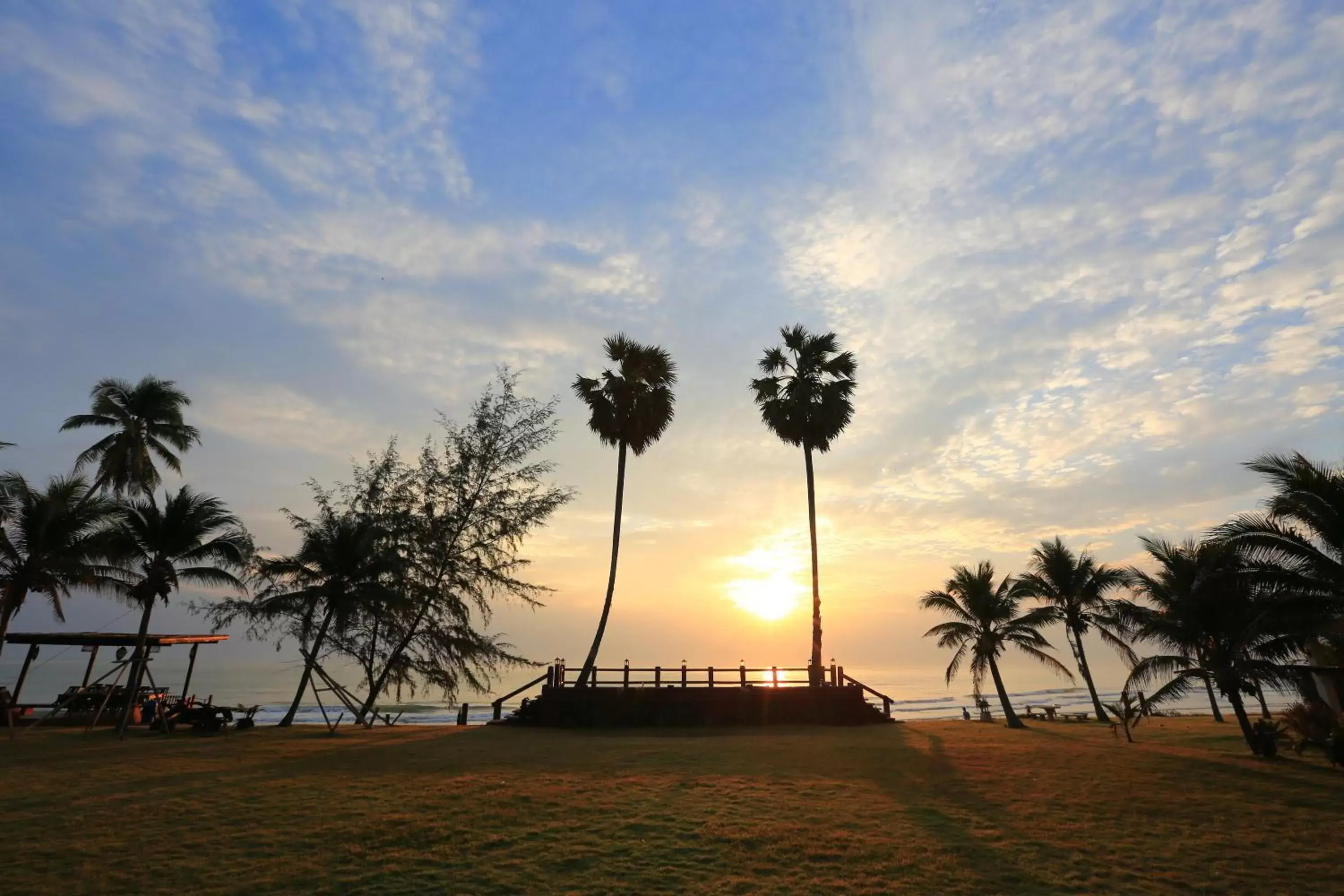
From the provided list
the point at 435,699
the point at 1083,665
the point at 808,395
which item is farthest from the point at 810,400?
the point at 435,699

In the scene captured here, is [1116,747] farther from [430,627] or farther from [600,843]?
[430,627]

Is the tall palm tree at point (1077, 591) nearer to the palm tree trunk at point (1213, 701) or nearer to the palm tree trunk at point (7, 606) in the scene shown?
the palm tree trunk at point (1213, 701)

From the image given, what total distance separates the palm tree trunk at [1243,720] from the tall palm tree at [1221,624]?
1.3 inches

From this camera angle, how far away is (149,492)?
122 ft

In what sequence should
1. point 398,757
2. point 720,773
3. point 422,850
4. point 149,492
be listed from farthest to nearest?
point 149,492 → point 398,757 → point 720,773 → point 422,850

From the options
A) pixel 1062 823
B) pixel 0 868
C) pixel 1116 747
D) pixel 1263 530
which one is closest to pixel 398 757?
pixel 0 868

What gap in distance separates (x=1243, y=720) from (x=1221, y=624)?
10.2 ft

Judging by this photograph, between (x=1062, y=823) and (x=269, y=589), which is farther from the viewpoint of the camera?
(x=269, y=589)

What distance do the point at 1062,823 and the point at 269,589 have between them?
32057 mm

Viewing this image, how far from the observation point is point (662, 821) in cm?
1391

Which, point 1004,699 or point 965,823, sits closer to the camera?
point 965,823

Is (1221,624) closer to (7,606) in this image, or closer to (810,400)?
(810,400)

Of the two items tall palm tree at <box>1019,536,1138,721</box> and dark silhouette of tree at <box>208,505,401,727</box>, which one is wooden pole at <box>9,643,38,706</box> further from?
tall palm tree at <box>1019,536,1138,721</box>

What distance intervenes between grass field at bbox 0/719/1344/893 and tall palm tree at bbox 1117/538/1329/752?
8.10 feet
